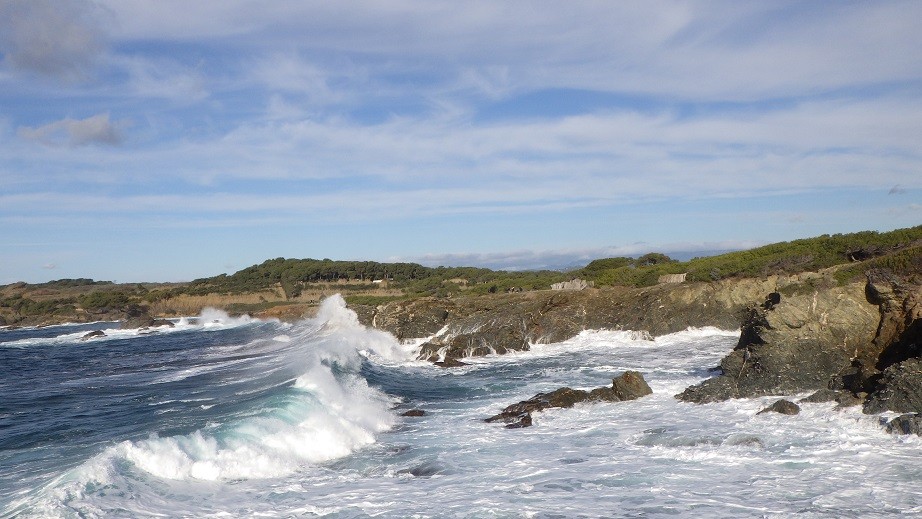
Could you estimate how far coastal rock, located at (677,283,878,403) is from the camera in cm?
1641

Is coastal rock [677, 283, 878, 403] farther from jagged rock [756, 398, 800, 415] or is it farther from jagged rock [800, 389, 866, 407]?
jagged rock [756, 398, 800, 415]

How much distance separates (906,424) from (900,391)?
129cm

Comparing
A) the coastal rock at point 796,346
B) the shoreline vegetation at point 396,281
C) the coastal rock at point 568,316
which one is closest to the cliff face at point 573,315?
the coastal rock at point 568,316

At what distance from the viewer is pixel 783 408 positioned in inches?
568

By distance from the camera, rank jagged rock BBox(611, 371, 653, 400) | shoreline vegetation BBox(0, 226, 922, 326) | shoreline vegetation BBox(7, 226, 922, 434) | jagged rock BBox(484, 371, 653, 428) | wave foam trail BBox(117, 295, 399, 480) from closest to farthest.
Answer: wave foam trail BBox(117, 295, 399, 480) < shoreline vegetation BBox(7, 226, 922, 434) < jagged rock BBox(484, 371, 653, 428) < jagged rock BBox(611, 371, 653, 400) < shoreline vegetation BBox(0, 226, 922, 326)

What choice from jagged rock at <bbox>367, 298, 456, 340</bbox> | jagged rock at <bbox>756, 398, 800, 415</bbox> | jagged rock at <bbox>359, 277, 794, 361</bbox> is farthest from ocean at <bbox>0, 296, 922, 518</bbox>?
jagged rock at <bbox>367, 298, 456, 340</bbox>

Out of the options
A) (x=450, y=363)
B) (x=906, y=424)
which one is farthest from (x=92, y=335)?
(x=906, y=424)

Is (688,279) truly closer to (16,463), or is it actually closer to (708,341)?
(708,341)

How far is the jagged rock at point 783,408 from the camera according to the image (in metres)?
14.3

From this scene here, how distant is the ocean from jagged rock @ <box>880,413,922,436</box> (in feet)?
0.86

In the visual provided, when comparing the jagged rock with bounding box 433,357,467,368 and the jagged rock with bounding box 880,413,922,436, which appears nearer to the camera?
the jagged rock with bounding box 880,413,922,436

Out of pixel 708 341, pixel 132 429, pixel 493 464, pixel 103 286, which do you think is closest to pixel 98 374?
pixel 132 429

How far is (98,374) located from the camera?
30.0 m

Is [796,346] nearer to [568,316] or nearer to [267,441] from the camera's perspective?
[267,441]
